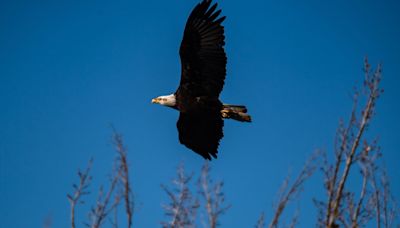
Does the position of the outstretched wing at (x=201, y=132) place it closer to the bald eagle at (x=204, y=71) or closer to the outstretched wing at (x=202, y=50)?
the bald eagle at (x=204, y=71)

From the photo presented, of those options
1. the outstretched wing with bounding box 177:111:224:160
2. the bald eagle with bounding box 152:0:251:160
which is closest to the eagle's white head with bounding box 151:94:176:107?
the bald eagle with bounding box 152:0:251:160

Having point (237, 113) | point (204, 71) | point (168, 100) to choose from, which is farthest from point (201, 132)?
point (204, 71)

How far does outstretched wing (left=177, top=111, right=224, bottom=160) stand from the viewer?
8.81 meters

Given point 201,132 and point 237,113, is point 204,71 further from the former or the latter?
point 201,132

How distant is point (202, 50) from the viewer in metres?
8.51

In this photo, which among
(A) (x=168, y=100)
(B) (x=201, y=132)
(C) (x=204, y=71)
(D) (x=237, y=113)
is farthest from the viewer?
(B) (x=201, y=132)

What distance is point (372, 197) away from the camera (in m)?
6.75

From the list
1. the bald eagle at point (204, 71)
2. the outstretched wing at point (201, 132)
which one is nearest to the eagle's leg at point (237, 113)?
the bald eagle at point (204, 71)

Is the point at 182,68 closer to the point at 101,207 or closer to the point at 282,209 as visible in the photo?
the point at 101,207

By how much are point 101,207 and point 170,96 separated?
2.59 metres

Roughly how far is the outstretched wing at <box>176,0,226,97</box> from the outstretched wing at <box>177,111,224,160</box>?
56 cm

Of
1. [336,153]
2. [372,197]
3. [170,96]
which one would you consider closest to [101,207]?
[170,96]

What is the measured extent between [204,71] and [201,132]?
117 cm

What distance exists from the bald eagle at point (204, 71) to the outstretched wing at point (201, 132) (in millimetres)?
23
